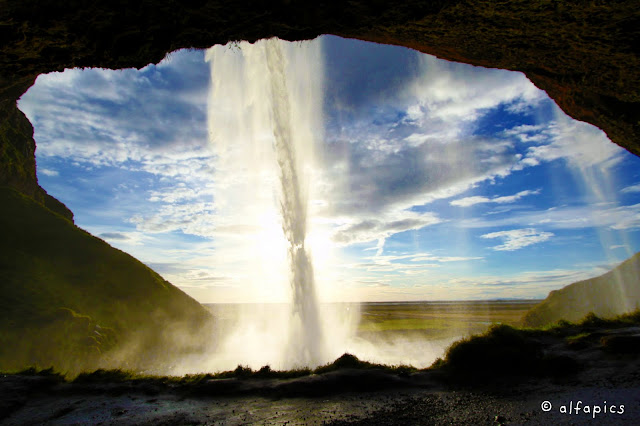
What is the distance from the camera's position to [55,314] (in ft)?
89.0

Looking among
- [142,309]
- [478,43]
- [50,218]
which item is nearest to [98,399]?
[478,43]

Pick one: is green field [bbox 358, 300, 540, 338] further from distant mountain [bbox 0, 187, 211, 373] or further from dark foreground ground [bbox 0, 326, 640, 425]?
distant mountain [bbox 0, 187, 211, 373]

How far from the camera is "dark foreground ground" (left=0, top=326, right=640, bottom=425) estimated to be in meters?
7.75

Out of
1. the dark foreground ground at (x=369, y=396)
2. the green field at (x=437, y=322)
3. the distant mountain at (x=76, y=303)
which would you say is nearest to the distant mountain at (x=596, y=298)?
the green field at (x=437, y=322)

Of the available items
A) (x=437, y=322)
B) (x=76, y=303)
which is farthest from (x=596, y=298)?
(x=76, y=303)

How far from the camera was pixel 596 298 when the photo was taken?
34.1 metres

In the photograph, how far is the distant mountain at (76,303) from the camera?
981 inches

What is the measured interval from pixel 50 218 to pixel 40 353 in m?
28.9

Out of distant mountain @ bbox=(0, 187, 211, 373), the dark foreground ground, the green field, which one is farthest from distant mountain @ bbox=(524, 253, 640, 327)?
distant mountain @ bbox=(0, 187, 211, 373)

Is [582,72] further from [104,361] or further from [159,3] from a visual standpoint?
[104,361]

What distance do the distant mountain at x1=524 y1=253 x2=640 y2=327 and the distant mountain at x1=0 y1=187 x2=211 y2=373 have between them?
43727 millimetres

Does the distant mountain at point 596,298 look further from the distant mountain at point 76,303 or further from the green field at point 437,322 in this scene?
the distant mountain at point 76,303

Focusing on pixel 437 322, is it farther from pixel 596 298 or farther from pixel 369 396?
pixel 369 396

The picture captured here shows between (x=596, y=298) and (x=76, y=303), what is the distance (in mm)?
58513
